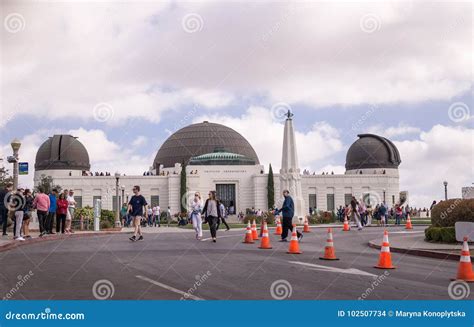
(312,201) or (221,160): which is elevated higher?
(221,160)

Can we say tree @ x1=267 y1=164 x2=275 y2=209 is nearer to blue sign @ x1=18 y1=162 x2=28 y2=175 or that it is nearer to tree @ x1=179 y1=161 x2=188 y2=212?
tree @ x1=179 y1=161 x2=188 y2=212

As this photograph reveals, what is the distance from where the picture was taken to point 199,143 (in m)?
90.2

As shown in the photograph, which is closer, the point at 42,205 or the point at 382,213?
the point at 42,205

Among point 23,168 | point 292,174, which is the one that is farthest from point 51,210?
point 292,174

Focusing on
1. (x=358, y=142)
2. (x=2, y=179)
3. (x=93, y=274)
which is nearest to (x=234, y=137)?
(x=358, y=142)

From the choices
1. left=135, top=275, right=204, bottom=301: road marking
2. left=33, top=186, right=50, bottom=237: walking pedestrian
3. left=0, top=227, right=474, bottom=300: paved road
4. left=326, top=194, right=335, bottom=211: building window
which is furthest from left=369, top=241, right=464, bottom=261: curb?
left=326, top=194, right=335, bottom=211: building window

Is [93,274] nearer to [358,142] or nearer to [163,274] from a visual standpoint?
[163,274]

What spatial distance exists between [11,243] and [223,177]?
57.7m

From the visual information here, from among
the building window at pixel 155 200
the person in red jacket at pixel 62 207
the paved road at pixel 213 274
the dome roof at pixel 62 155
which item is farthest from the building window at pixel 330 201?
the paved road at pixel 213 274

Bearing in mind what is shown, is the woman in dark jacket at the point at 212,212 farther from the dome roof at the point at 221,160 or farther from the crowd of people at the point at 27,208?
the dome roof at the point at 221,160

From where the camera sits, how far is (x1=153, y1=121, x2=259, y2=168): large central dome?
8906cm

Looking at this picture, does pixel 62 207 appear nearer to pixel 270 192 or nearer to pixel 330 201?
pixel 270 192

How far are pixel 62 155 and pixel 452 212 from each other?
66240mm

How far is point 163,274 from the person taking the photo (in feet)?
32.7
